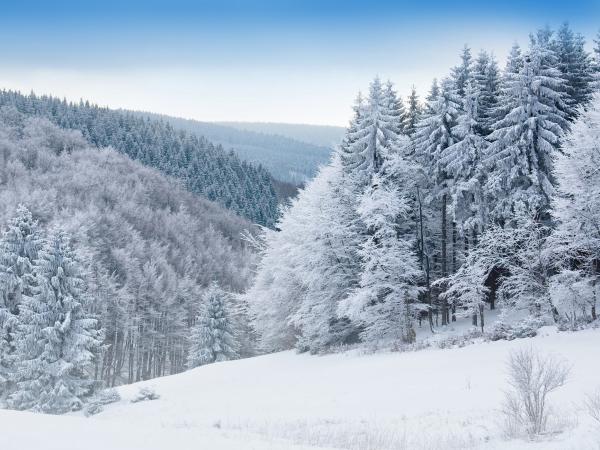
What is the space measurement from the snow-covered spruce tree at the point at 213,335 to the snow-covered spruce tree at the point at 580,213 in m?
38.1

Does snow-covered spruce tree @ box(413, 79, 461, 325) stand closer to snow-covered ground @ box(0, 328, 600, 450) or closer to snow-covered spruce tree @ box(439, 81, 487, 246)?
snow-covered spruce tree @ box(439, 81, 487, 246)

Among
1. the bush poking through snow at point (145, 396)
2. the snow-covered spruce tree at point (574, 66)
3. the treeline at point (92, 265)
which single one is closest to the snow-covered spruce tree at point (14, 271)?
the treeline at point (92, 265)

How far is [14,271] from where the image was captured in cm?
3975

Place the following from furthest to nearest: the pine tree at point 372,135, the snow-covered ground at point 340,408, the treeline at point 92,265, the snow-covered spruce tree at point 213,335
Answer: the snow-covered spruce tree at point 213,335, the pine tree at point 372,135, the treeline at point 92,265, the snow-covered ground at point 340,408

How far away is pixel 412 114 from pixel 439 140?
27.6 feet

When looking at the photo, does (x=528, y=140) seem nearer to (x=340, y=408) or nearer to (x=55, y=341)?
(x=340, y=408)

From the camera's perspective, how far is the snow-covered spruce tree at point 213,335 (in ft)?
188

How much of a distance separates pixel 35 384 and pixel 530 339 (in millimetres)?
25508

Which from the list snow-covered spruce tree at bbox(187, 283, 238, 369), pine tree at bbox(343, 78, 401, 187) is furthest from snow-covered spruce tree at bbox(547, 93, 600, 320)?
snow-covered spruce tree at bbox(187, 283, 238, 369)

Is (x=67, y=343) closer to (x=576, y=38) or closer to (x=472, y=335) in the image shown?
(x=472, y=335)

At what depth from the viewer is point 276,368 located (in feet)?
109

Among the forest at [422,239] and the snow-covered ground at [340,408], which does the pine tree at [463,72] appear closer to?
the forest at [422,239]

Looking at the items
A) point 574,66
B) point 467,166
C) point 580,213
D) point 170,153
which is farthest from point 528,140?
point 170,153

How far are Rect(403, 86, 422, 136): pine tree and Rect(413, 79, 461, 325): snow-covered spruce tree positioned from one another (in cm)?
486
